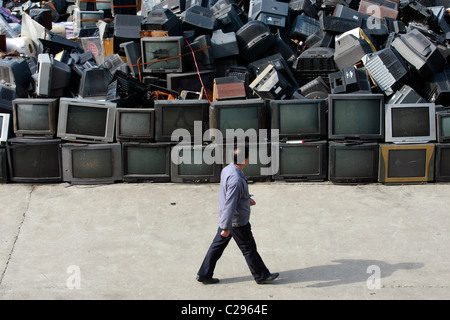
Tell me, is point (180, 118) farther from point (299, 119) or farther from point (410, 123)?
point (410, 123)

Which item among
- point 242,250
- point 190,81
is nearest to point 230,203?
point 242,250

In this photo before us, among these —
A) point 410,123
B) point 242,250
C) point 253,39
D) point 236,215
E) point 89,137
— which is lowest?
point 242,250

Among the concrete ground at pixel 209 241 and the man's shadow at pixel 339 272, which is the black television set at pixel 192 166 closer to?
the concrete ground at pixel 209 241

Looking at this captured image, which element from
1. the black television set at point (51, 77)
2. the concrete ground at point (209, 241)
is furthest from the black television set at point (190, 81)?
the concrete ground at point (209, 241)

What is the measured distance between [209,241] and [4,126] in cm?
335

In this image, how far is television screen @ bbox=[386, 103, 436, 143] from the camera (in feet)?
23.8

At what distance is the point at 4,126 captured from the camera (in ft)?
24.3

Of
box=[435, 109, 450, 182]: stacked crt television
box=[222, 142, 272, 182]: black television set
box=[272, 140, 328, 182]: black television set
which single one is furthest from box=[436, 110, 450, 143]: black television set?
box=[222, 142, 272, 182]: black television set

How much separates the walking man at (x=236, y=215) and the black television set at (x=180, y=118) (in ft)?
9.10

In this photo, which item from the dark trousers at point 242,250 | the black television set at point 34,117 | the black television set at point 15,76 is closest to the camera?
the dark trousers at point 242,250

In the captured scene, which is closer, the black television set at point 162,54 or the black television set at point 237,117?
the black television set at point 237,117

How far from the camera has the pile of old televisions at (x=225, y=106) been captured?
24.0 ft

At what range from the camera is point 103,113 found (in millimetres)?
7379

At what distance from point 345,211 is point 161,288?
2626 mm
